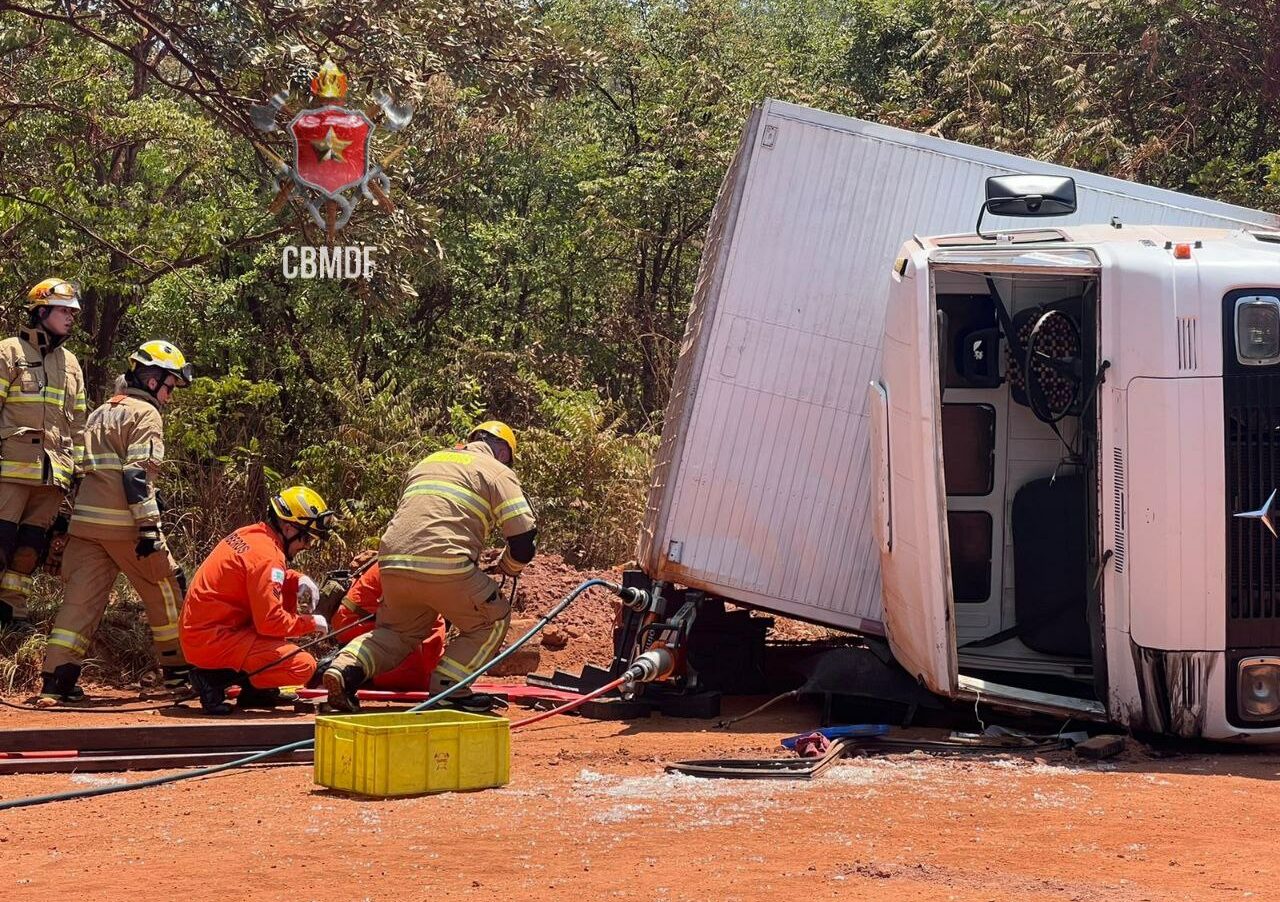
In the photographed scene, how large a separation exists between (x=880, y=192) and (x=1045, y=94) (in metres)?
10.7

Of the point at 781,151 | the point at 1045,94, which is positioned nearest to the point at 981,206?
the point at 781,151

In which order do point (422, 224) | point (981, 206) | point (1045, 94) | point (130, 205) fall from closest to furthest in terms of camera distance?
1. point (981, 206)
2. point (422, 224)
3. point (130, 205)
4. point (1045, 94)

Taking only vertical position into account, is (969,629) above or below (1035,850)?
above

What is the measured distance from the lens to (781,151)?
8.09m

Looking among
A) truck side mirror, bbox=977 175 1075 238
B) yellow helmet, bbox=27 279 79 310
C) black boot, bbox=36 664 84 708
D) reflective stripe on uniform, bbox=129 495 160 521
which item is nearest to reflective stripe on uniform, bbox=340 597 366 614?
reflective stripe on uniform, bbox=129 495 160 521

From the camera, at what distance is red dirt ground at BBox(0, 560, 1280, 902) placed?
4496mm

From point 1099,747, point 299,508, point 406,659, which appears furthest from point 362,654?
point 1099,747

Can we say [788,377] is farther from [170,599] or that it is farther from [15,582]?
[15,582]

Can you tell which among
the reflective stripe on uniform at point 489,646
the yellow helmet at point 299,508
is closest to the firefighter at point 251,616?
the yellow helmet at point 299,508

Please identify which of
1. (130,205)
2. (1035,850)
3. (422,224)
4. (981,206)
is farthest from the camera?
(130,205)

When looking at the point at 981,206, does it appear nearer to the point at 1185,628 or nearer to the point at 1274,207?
the point at 1185,628

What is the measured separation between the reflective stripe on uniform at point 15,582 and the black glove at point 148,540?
1.16 metres

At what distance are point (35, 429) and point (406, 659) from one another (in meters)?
2.68

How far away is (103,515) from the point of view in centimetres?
888
